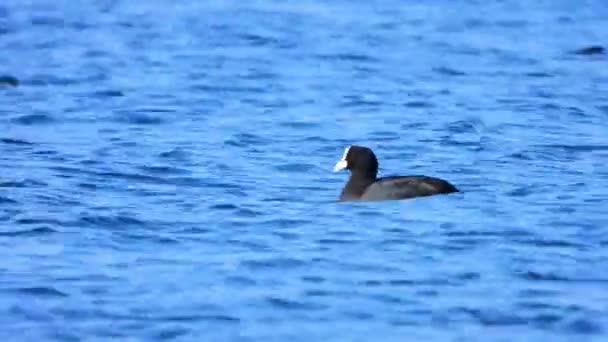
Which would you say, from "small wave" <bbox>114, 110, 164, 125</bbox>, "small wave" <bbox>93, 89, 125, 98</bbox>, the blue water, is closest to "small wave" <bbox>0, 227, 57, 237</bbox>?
the blue water

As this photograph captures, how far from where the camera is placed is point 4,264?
43.7 ft

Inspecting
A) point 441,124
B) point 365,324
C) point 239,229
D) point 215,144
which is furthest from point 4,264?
point 441,124

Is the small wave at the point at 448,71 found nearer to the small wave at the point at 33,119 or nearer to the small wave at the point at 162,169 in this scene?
the small wave at the point at 33,119

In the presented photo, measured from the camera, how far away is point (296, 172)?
18.1m

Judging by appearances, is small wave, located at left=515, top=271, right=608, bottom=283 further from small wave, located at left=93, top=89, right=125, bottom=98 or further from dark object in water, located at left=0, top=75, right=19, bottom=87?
dark object in water, located at left=0, top=75, right=19, bottom=87

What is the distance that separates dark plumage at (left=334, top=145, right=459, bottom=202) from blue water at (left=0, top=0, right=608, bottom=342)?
103 millimetres

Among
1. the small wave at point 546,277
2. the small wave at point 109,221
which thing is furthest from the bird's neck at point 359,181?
the small wave at point 546,277

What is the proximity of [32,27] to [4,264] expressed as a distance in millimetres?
17278

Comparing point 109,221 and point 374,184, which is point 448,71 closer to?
point 374,184

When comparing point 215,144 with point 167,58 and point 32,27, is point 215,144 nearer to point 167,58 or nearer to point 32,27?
point 167,58

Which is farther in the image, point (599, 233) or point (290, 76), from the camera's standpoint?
point (290, 76)

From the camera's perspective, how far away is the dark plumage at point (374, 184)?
51.5 feet

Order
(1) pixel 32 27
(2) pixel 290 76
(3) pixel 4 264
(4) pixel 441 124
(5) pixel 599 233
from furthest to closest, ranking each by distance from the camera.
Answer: (1) pixel 32 27 < (2) pixel 290 76 < (4) pixel 441 124 < (5) pixel 599 233 < (3) pixel 4 264

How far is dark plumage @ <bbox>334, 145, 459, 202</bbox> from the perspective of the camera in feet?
51.5
